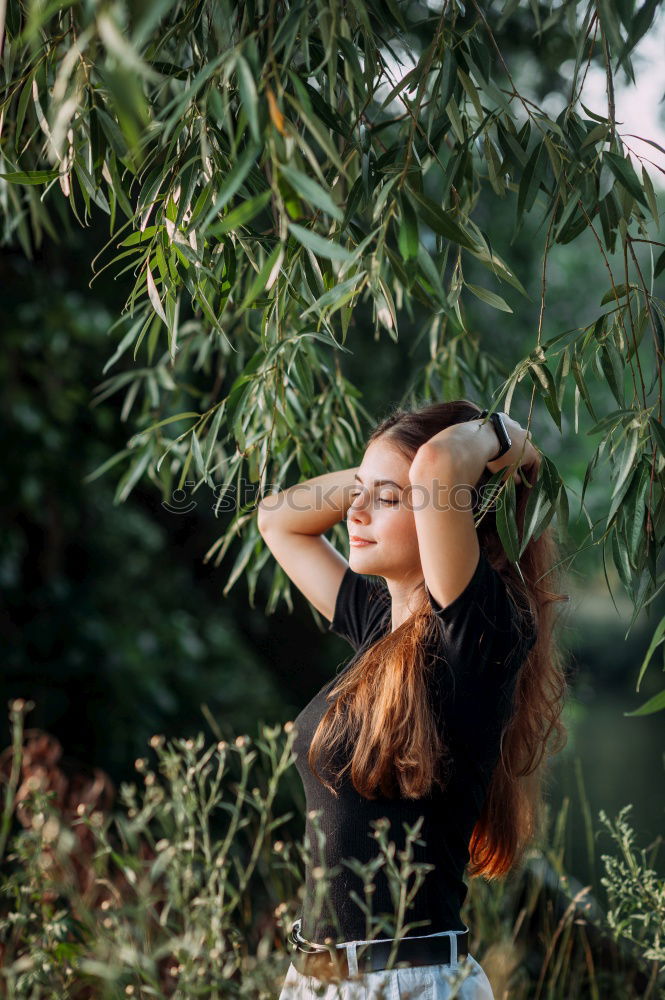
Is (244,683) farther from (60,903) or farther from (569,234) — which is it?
(569,234)

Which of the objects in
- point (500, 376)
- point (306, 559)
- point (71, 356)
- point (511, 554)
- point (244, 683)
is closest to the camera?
point (511, 554)

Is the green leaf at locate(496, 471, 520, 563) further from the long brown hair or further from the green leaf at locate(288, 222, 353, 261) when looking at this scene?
the green leaf at locate(288, 222, 353, 261)

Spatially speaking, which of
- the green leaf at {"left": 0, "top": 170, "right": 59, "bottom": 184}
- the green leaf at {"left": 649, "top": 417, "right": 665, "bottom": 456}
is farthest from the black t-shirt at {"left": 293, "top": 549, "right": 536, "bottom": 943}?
the green leaf at {"left": 0, "top": 170, "right": 59, "bottom": 184}

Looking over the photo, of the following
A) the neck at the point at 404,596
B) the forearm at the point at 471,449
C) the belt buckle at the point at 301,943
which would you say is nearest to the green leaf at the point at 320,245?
the forearm at the point at 471,449

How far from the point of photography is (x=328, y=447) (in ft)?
5.61

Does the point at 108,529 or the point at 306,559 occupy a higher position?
the point at 108,529

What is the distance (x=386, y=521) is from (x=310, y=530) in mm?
331

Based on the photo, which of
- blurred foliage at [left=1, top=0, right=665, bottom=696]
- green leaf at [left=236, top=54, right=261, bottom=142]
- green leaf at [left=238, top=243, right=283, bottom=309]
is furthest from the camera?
blurred foliage at [left=1, top=0, right=665, bottom=696]

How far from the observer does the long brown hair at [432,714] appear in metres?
1.10

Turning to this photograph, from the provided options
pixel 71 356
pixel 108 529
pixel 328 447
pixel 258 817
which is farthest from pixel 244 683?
pixel 328 447

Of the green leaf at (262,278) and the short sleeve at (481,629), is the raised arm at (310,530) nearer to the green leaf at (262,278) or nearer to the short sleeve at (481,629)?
the short sleeve at (481,629)

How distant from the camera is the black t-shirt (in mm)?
1072

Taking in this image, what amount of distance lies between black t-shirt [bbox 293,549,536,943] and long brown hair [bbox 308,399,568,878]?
2 cm

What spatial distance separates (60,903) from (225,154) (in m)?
1.95
